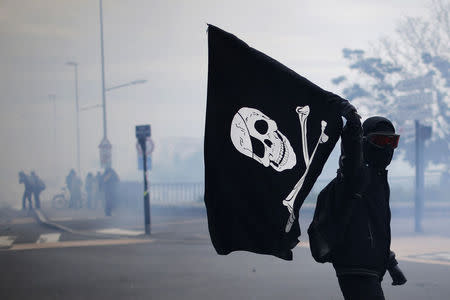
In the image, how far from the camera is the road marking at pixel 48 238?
16.3 meters

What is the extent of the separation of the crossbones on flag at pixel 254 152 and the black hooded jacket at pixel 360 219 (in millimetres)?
219

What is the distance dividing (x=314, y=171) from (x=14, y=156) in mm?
42809

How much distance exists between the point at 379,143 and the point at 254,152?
76 centimetres

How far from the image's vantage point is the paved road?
29.2 feet

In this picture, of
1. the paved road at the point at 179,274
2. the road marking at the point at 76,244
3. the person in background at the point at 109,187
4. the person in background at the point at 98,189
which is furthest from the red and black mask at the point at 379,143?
the person in background at the point at 98,189

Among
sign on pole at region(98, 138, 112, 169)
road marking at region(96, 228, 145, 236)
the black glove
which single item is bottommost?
road marking at region(96, 228, 145, 236)

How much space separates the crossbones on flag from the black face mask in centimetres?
22

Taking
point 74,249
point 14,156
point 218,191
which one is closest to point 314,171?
point 218,191

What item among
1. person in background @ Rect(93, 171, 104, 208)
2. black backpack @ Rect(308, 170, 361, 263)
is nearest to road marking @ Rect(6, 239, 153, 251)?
black backpack @ Rect(308, 170, 361, 263)

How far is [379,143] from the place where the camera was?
443cm

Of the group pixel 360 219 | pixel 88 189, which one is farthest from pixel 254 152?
pixel 88 189

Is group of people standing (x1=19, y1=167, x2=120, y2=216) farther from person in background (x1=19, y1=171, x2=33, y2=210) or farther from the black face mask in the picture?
the black face mask

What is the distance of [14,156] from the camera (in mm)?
45062

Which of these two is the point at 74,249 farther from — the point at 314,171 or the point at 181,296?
the point at 314,171
